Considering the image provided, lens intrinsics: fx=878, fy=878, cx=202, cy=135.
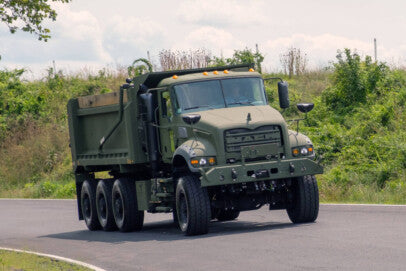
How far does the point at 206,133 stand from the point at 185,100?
1076 millimetres

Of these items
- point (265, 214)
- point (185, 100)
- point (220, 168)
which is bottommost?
point (265, 214)

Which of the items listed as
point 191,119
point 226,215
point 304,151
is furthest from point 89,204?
point 304,151

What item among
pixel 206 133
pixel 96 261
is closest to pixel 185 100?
pixel 206 133

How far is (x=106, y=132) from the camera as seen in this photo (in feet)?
61.0

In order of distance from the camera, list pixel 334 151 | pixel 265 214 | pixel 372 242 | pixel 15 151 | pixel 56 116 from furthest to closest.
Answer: pixel 56 116, pixel 15 151, pixel 334 151, pixel 265 214, pixel 372 242

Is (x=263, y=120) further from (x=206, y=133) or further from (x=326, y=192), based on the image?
(x=326, y=192)

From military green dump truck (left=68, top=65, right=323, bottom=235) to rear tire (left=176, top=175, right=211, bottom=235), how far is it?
0.06ft

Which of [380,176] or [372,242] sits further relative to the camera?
[380,176]

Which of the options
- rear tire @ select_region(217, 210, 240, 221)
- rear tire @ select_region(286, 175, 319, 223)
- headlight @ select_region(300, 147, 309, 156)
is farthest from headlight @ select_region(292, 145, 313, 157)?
rear tire @ select_region(217, 210, 240, 221)

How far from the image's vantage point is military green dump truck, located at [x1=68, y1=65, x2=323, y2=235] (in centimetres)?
1491

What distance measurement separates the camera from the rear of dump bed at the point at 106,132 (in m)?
17.0

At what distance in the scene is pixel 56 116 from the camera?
1791 inches

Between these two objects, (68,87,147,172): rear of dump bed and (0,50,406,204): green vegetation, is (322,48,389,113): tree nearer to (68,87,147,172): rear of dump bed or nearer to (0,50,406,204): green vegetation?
(0,50,406,204): green vegetation

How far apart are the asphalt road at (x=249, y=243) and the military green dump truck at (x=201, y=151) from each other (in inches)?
20.2
